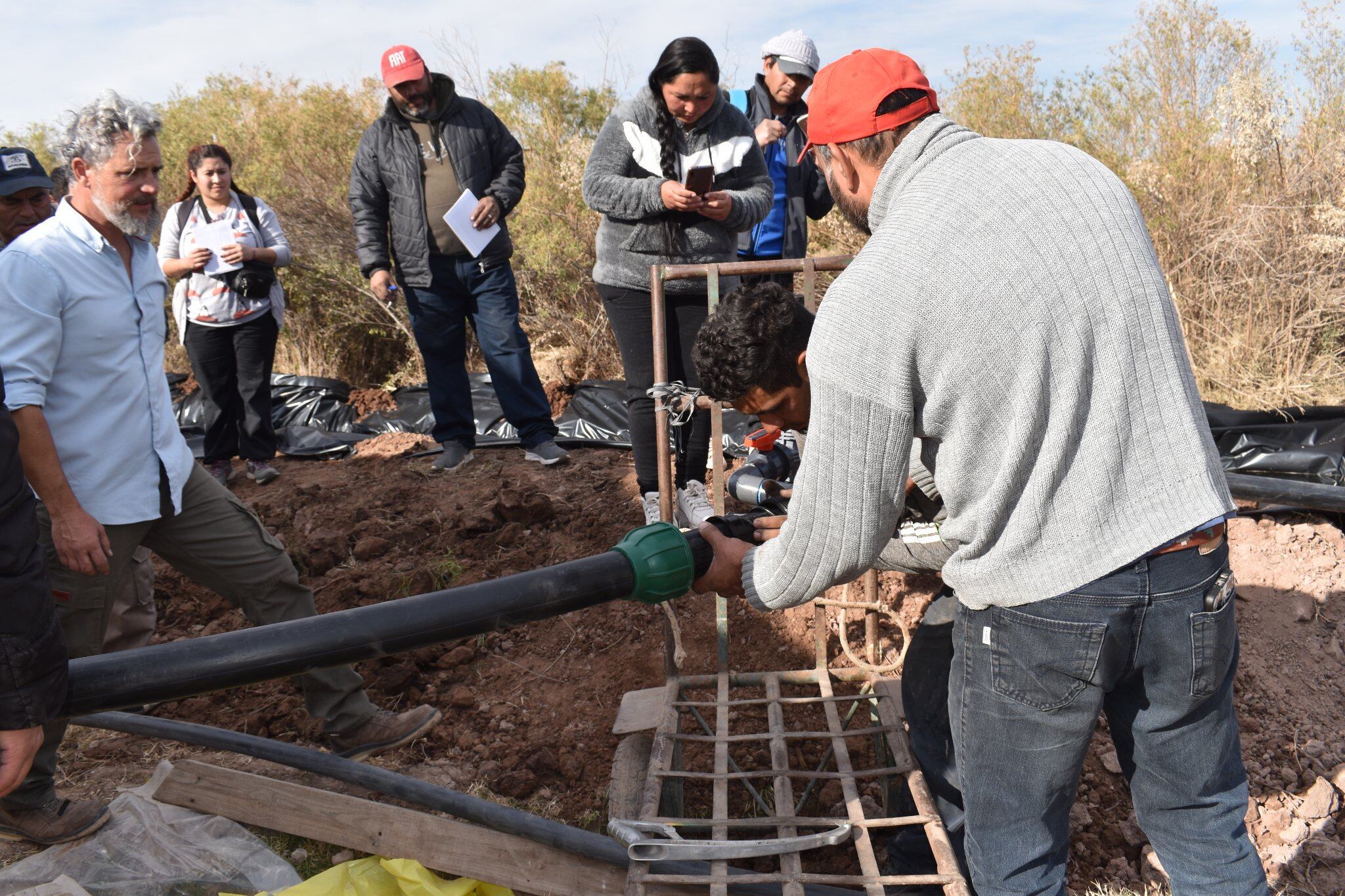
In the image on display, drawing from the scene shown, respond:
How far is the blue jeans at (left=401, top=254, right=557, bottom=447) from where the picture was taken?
478cm

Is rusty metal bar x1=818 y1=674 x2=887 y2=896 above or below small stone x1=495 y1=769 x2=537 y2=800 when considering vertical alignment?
above

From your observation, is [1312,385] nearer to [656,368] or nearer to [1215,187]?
[1215,187]

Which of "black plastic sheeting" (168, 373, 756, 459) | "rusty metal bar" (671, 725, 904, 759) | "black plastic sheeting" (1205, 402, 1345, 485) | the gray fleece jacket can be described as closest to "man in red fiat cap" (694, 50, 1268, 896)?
"rusty metal bar" (671, 725, 904, 759)

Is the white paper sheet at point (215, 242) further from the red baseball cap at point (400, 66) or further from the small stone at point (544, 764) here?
the small stone at point (544, 764)

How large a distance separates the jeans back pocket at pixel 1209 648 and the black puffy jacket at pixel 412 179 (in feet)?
12.5

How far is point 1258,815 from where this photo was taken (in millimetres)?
2996

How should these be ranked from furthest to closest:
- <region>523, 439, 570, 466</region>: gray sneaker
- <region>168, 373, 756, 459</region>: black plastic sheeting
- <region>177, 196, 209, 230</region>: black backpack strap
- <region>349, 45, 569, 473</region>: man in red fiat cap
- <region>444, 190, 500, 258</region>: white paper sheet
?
<region>168, 373, 756, 459</region>: black plastic sheeting
<region>523, 439, 570, 466</region>: gray sneaker
<region>177, 196, 209, 230</region>: black backpack strap
<region>349, 45, 569, 473</region>: man in red fiat cap
<region>444, 190, 500, 258</region>: white paper sheet

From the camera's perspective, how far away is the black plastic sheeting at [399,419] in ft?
18.3

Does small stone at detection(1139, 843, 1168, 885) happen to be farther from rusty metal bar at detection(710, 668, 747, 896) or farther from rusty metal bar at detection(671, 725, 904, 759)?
rusty metal bar at detection(710, 668, 747, 896)

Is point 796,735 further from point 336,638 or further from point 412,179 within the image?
point 412,179

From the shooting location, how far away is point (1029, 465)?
5.02 feet

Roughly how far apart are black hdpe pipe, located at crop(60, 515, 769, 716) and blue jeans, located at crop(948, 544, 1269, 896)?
26.3 inches

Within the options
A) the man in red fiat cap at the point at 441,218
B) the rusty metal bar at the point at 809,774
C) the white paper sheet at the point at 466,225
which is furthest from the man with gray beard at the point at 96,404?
the man in red fiat cap at the point at 441,218

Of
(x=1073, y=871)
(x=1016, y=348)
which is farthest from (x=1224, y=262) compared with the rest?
(x=1016, y=348)
